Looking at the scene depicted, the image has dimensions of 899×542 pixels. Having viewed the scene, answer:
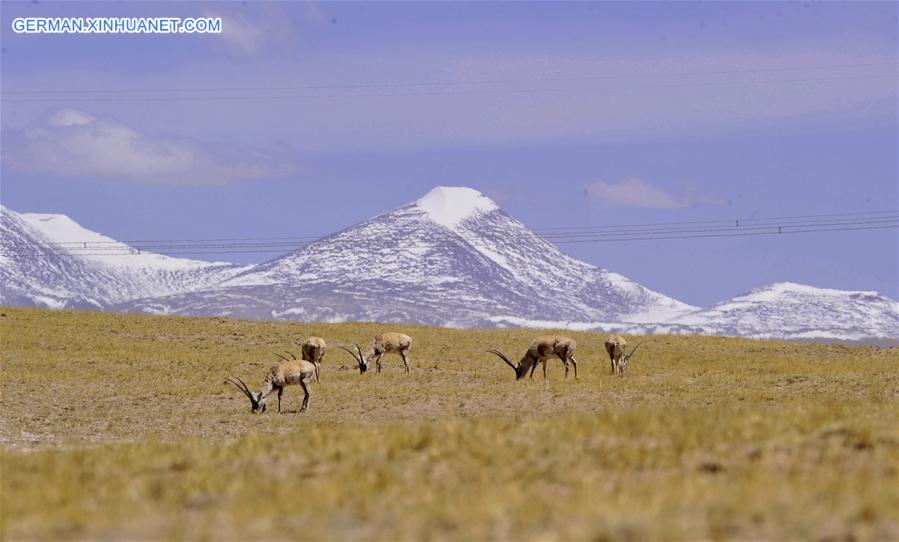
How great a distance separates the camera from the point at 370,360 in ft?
152

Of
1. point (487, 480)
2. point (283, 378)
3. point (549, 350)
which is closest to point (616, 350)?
point (549, 350)

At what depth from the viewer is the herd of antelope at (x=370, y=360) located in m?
33.8

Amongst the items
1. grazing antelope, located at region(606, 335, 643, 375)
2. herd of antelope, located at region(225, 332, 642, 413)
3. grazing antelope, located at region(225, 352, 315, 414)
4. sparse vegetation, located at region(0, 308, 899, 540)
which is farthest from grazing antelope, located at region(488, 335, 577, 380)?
sparse vegetation, located at region(0, 308, 899, 540)

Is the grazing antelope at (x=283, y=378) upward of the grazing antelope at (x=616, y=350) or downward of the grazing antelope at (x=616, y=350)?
downward

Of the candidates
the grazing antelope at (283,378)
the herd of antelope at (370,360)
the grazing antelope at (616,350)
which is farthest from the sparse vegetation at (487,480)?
the grazing antelope at (616,350)

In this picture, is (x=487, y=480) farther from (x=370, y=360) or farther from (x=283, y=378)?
(x=370, y=360)

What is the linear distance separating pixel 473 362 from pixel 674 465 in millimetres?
35663

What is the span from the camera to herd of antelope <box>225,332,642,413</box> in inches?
1331

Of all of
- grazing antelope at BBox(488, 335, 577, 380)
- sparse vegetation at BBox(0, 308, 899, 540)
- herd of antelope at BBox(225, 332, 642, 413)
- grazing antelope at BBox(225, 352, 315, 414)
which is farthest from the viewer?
grazing antelope at BBox(488, 335, 577, 380)

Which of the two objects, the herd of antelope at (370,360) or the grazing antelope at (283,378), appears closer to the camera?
the grazing antelope at (283,378)

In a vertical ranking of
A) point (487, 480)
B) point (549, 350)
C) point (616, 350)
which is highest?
point (616, 350)

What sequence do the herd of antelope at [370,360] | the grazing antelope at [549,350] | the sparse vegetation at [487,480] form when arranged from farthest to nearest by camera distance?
the grazing antelope at [549,350] < the herd of antelope at [370,360] < the sparse vegetation at [487,480]

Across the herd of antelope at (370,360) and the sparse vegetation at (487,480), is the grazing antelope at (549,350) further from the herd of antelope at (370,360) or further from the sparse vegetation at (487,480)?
the sparse vegetation at (487,480)

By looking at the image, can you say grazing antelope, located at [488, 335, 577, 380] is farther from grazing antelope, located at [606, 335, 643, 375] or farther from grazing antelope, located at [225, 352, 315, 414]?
grazing antelope, located at [225, 352, 315, 414]
